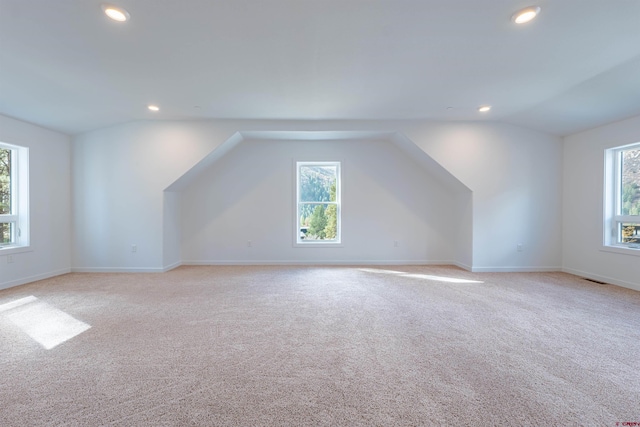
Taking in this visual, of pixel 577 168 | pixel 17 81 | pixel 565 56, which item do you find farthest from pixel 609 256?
pixel 17 81

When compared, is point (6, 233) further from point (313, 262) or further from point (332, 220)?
point (332, 220)

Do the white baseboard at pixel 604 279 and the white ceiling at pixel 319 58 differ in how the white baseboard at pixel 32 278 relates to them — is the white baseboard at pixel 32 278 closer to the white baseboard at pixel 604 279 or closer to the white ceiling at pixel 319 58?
the white ceiling at pixel 319 58

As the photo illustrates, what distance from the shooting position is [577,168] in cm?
452

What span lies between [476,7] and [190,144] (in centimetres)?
418

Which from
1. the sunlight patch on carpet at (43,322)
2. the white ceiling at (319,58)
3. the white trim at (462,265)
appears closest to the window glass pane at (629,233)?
the white ceiling at (319,58)

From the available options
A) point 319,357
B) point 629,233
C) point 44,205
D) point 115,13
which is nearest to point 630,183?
point 629,233

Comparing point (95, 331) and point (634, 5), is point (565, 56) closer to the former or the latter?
point (634, 5)

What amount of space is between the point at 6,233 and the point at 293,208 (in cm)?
421

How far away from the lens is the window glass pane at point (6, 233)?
3922 millimetres

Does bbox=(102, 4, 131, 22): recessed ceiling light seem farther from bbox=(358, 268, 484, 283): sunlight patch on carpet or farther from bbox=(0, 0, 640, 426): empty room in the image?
bbox=(358, 268, 484, 283): sunlight patch on carpet

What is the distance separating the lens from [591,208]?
14.1 ft

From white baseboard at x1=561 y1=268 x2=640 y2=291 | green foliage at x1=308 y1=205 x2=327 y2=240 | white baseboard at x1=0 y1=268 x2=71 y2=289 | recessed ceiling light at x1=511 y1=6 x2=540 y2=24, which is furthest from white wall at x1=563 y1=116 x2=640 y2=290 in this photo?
white baseboard at x1=0 y1=268 x2=71 y2=289

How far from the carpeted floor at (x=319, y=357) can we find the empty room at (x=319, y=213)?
0.02 m

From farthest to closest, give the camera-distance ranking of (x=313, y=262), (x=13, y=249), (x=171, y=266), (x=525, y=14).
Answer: (x=313, y=262) → (x=171, y=266) → (x=13, y=249) → (x=525, y=14)
